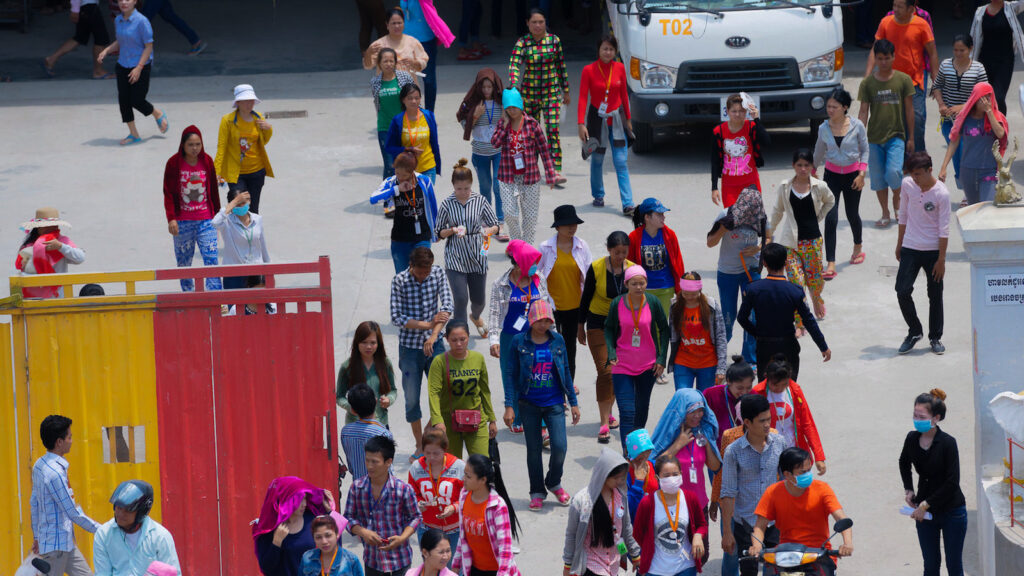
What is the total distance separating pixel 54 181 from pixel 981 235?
1173 cm

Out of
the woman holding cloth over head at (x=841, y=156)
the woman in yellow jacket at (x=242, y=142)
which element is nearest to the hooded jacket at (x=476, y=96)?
the woman in yellow jacket at (x=242, y=142)

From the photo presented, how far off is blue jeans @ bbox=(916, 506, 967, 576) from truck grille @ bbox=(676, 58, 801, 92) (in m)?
8.38

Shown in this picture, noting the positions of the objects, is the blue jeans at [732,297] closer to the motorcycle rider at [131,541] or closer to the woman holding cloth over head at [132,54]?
the motorcycle rider at [131,541]

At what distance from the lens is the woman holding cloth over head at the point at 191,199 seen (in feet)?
40.2

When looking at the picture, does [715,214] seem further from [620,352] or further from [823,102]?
[620,352]

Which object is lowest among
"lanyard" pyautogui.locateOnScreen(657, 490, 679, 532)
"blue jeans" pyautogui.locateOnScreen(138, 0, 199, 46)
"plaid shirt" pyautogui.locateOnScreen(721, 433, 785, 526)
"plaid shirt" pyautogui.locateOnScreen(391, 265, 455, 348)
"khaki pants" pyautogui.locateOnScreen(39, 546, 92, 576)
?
"khaki pants" pyautogui.locateOnScreen(39, 546, 92, 576)

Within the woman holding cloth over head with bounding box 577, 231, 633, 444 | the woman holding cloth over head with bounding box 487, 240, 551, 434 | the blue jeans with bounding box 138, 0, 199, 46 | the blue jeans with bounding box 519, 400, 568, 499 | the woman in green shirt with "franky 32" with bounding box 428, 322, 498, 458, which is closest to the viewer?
the woman in green shirt with "franky 32" with bounding box 428, 322, 498, 458

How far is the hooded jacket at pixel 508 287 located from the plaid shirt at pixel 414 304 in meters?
0.33

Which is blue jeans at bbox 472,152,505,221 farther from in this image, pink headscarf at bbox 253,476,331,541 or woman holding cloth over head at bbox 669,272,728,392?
pink headscarf at bbox 253,476,331,541

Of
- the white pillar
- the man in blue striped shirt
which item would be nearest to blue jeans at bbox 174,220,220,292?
the man in blue striped shirt

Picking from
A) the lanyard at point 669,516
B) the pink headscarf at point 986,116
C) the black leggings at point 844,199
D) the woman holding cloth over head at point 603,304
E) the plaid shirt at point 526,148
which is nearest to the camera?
the lanyard at point 669,516

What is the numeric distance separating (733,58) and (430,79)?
150 inches

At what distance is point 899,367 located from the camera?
11.6m

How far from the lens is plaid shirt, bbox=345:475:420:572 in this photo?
316 inches
